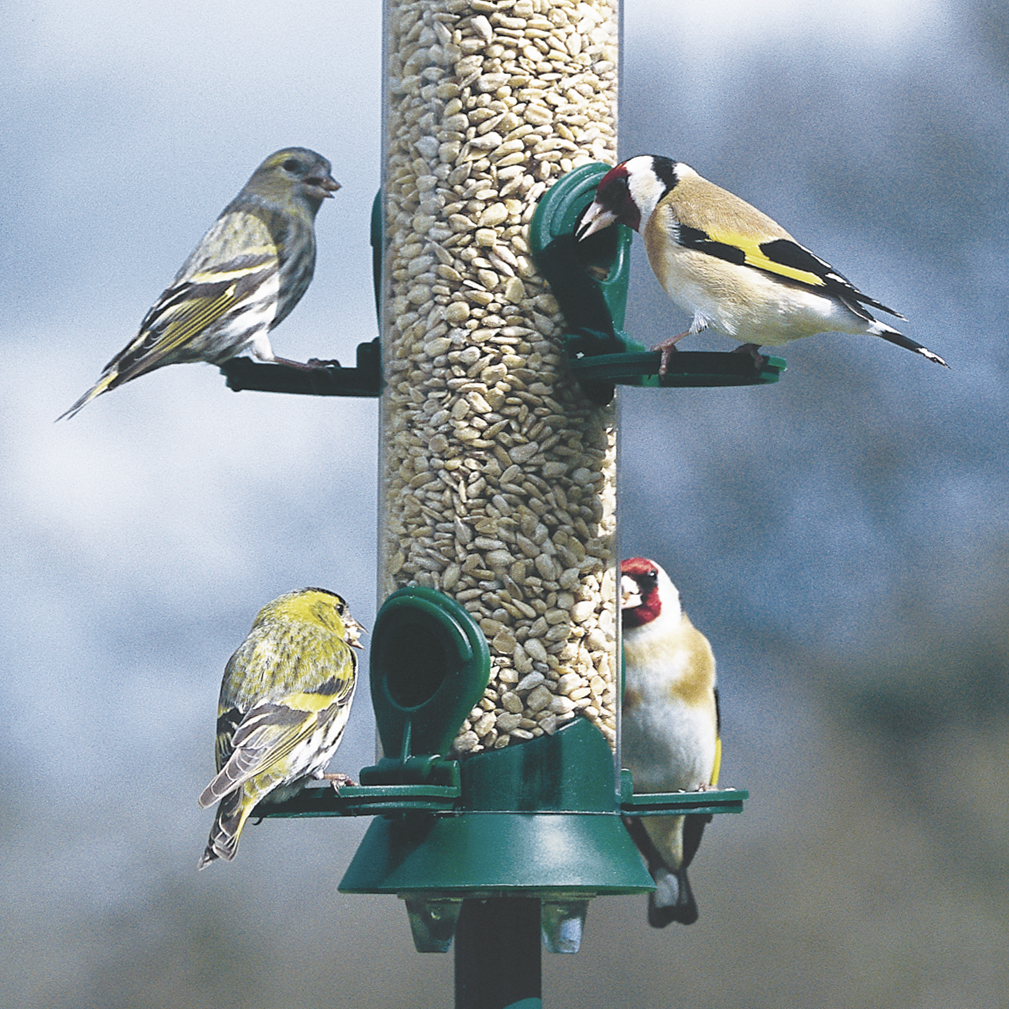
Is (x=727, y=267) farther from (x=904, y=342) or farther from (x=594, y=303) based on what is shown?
(x=904, y=342)

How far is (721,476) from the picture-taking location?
515 inches

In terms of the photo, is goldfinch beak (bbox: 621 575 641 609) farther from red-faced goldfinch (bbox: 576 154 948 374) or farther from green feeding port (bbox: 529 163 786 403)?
red-faced goldfinch (bbox: 576 154 948 374)

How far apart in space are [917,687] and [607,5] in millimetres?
7586

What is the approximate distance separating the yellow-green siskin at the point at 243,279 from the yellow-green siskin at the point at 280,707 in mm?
833

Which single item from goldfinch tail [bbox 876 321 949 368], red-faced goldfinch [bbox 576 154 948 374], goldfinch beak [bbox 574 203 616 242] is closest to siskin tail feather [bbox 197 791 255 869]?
red-faced goldfinch [bbox 576 154 948 374]

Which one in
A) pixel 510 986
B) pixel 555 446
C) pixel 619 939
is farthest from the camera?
pixel 619 939

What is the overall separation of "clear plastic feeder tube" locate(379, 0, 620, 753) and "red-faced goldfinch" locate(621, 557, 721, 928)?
2.23ft

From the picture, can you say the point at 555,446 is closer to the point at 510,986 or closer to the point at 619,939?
the point at 510,986

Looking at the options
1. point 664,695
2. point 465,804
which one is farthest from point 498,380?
point 664,695

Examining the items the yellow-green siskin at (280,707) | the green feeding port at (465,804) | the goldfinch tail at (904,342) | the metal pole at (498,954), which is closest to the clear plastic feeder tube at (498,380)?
the green feeding port at (465,804)

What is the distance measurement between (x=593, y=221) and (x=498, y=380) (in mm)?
527

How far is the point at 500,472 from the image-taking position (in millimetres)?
5941

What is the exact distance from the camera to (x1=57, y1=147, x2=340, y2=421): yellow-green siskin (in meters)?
6.93

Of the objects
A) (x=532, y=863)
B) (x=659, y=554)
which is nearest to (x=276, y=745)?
(x=532, y=863)
